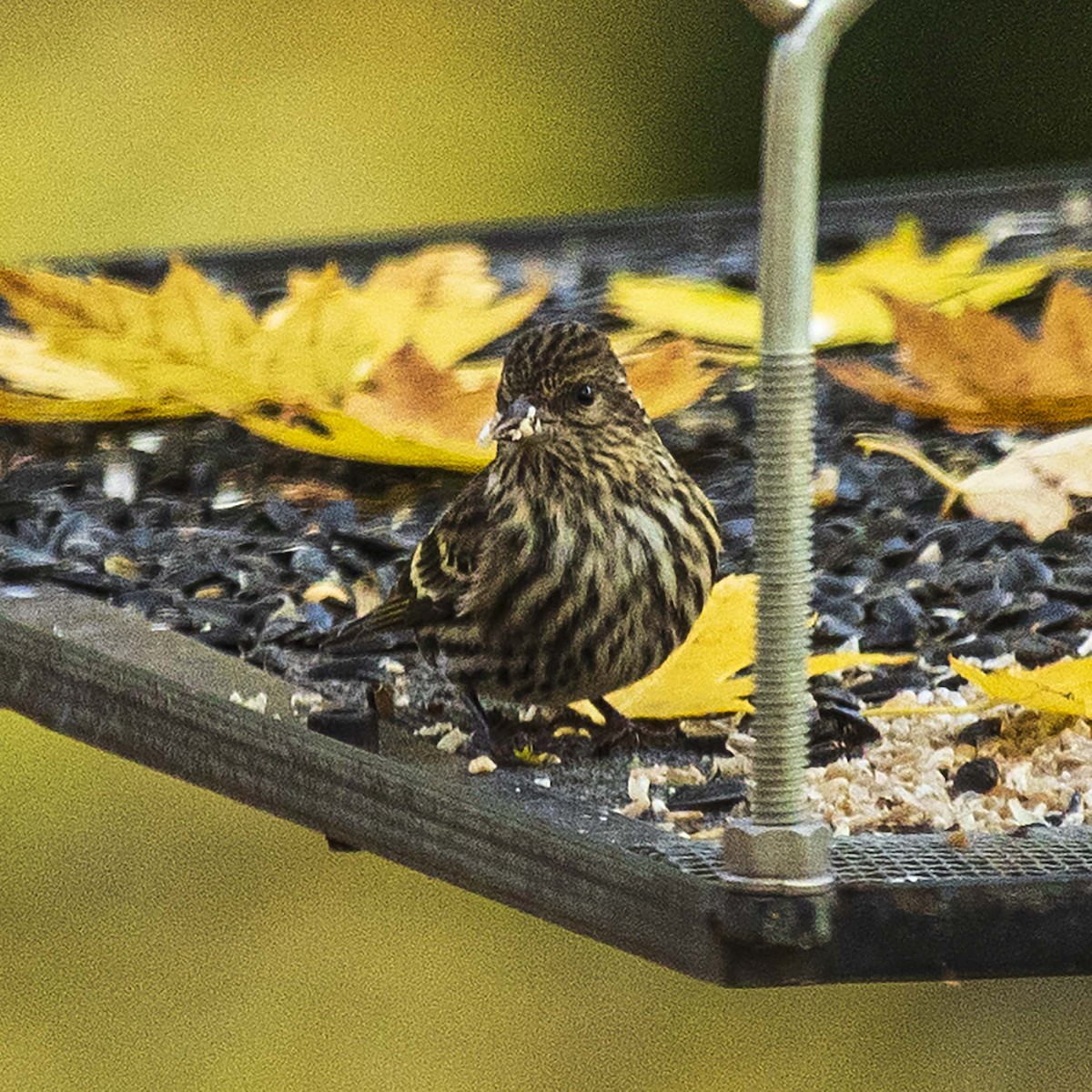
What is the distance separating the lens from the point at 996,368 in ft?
5.78

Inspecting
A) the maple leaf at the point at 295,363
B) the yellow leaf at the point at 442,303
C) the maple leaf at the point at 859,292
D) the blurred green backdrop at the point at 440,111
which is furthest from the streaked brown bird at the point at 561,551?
the blurred green backdrop at the point at 440,111

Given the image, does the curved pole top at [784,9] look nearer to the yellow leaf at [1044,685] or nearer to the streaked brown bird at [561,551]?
the yellow leaf at [1044,685]

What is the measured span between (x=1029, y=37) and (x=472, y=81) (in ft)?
2.08

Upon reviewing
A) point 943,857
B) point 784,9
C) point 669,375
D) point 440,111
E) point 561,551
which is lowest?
point 943,857

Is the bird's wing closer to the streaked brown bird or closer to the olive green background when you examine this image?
the streaked brown bird

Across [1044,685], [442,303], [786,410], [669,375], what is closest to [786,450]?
[786,410]

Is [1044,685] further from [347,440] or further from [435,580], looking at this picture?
[347,440]

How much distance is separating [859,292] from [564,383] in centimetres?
48

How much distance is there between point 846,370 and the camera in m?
1.86

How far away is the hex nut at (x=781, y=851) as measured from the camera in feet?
3.37

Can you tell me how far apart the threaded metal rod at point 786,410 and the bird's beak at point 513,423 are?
1.31ft

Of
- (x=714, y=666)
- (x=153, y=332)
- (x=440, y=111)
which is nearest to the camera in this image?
(x=714, y=666)

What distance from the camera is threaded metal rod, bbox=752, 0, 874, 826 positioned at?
1045 mm

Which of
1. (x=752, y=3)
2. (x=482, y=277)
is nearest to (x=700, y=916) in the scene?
(x=752, y=3)
